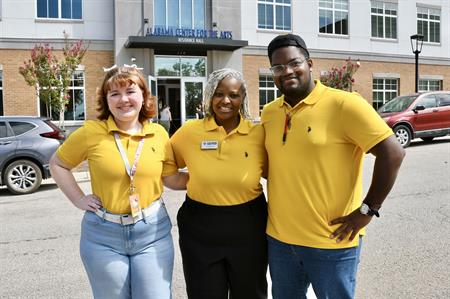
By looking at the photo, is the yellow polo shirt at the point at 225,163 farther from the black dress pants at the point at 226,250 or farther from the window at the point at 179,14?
the window at the point at 179,14

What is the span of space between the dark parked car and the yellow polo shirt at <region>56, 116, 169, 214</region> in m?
7.43

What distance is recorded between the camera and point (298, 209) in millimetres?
2314

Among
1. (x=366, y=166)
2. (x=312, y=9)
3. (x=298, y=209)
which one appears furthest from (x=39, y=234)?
(x=312, y=9)

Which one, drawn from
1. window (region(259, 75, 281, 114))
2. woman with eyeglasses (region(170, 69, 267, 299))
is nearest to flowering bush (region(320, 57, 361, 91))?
window (region(259, 75, 281, 114))

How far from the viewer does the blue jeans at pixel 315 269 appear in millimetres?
2271

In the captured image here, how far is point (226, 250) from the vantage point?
8.37 feet

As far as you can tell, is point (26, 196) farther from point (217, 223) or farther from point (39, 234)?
point (217, 223)

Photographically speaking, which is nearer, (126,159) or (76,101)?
(126,159)

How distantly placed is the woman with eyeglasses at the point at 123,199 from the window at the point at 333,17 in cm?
2296

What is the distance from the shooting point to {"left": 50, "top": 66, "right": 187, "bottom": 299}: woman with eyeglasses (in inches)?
96.3

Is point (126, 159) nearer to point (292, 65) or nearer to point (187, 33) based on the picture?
point (292, 65)

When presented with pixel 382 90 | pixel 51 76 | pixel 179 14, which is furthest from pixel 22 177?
pixel 382 90

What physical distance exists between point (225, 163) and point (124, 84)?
77 centimetres

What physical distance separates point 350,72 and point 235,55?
5.79 m
